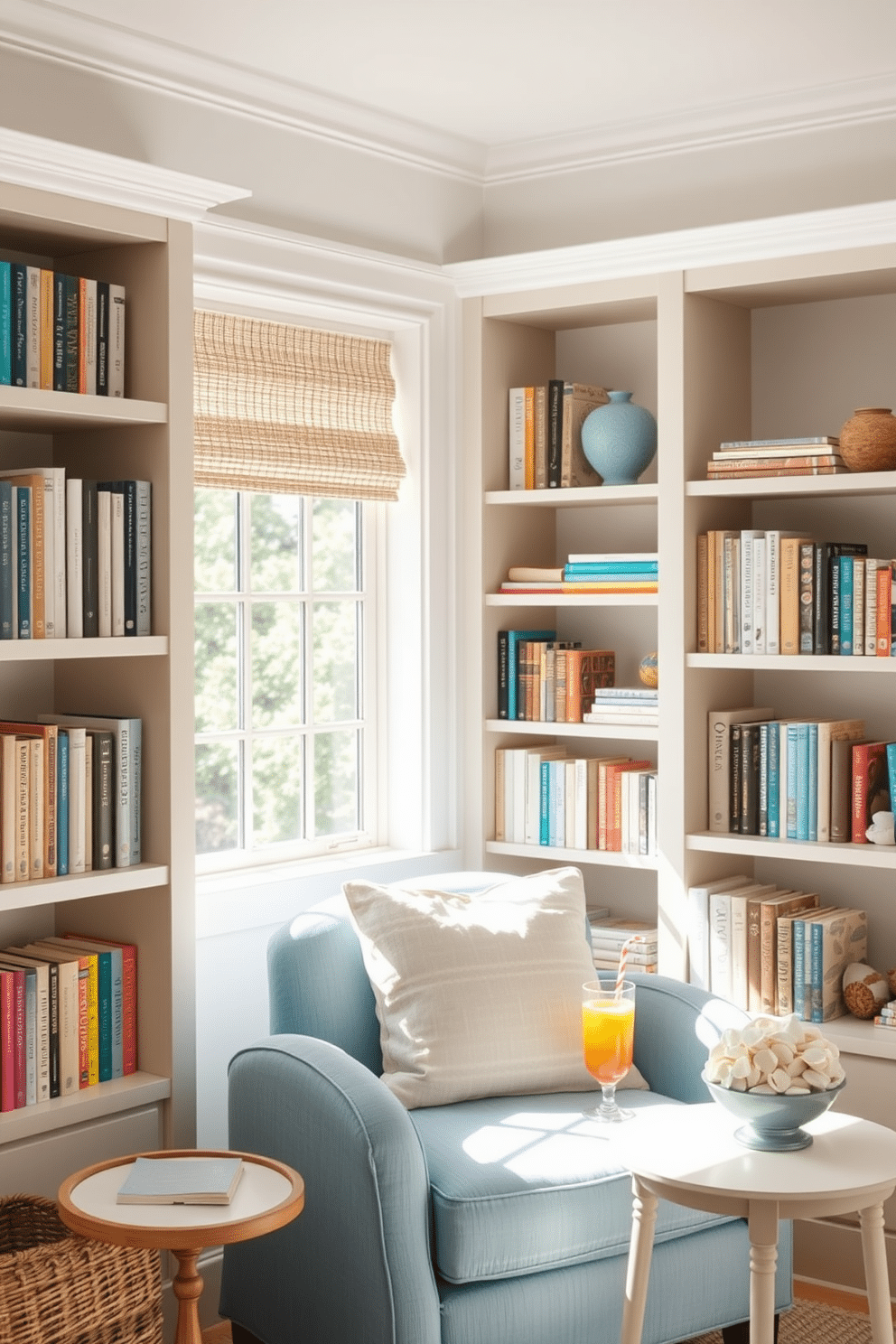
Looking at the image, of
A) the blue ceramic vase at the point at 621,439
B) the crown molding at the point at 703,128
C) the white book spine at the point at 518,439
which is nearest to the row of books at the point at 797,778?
the blue ceramic vase at the point at 621,439

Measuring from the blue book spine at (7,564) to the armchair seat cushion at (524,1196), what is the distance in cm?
117

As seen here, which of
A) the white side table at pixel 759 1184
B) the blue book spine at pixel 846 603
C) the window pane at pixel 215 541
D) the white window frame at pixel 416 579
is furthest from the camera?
the white window frame at pixel 416 579

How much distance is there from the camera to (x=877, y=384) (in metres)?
3.50

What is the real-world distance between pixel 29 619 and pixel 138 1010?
0.83 m

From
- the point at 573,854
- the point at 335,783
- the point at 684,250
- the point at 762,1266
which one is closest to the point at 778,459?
the point at 684,250

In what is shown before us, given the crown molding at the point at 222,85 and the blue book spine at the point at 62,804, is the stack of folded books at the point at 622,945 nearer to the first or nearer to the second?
the blue book spine at the point at 62,804

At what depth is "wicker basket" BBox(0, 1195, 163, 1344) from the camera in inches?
90.0

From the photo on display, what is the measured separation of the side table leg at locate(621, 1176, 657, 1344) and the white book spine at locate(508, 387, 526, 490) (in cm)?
199

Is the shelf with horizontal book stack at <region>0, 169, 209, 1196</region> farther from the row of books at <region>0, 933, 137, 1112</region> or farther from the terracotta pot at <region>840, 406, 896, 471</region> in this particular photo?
the terracotta pot at <region>840, 406, 896, 471</region>

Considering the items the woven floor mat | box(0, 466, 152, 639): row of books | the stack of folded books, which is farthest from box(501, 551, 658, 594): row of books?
the woven floor mat

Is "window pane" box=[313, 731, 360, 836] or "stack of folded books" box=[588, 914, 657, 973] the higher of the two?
"window pane" box=[313, 731, 360, 836]

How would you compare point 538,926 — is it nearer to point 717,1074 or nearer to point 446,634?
point 717,1074

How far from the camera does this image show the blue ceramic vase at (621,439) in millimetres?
3633

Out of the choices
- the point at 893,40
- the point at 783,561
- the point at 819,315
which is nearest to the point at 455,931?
the point at 783,561
